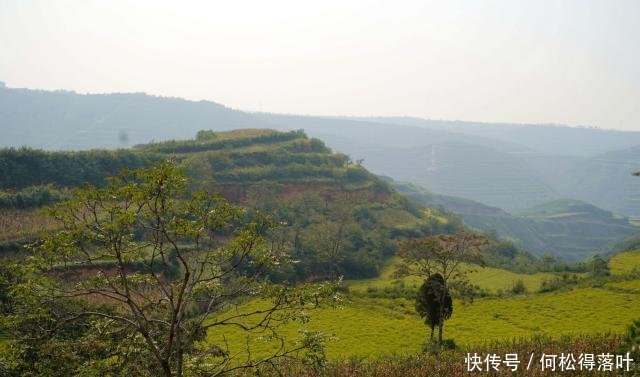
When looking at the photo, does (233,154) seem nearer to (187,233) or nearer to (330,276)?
→ (330,276)

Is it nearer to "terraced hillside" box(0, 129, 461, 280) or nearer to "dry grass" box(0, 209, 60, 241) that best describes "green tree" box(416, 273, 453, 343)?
"terraced hillside" box(0, 129, 461, 280)

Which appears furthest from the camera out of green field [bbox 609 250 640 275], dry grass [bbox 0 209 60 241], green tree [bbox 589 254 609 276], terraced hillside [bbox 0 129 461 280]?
terraced hillside [bbox 0 129 461 280]

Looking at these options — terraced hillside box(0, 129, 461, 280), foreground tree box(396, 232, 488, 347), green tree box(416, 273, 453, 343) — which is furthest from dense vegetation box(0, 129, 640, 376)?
green tree box(416, 273, 453, 343)

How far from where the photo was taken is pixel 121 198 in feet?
35.0

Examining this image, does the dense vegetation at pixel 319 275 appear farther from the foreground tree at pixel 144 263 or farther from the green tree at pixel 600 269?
the green tree at pixel 600 269

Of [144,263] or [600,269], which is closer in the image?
[144,263]

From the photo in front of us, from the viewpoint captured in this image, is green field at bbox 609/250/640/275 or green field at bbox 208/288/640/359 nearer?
green field at bbox 208/288/640/359

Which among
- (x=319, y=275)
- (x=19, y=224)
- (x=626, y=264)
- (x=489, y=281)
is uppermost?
(x=19, y=224)

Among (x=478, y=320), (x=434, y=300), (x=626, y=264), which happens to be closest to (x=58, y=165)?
(x=478, y=320)

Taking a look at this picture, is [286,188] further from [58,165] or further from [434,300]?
[434,300]

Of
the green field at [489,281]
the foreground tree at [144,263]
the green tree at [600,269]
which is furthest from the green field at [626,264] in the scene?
the foreground tree at [144,263]

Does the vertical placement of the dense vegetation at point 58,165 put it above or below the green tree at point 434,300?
above

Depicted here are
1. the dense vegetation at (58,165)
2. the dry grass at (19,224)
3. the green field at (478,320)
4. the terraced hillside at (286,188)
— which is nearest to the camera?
the green field at (478,320)

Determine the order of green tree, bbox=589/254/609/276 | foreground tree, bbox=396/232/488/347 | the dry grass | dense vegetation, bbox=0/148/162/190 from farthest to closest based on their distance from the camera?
dense vegetation, bbox=0/148/162/190 < green tree, bbox=589/254/609/276 < the dry grass < foreground tree, bbox=396/232/488/347
